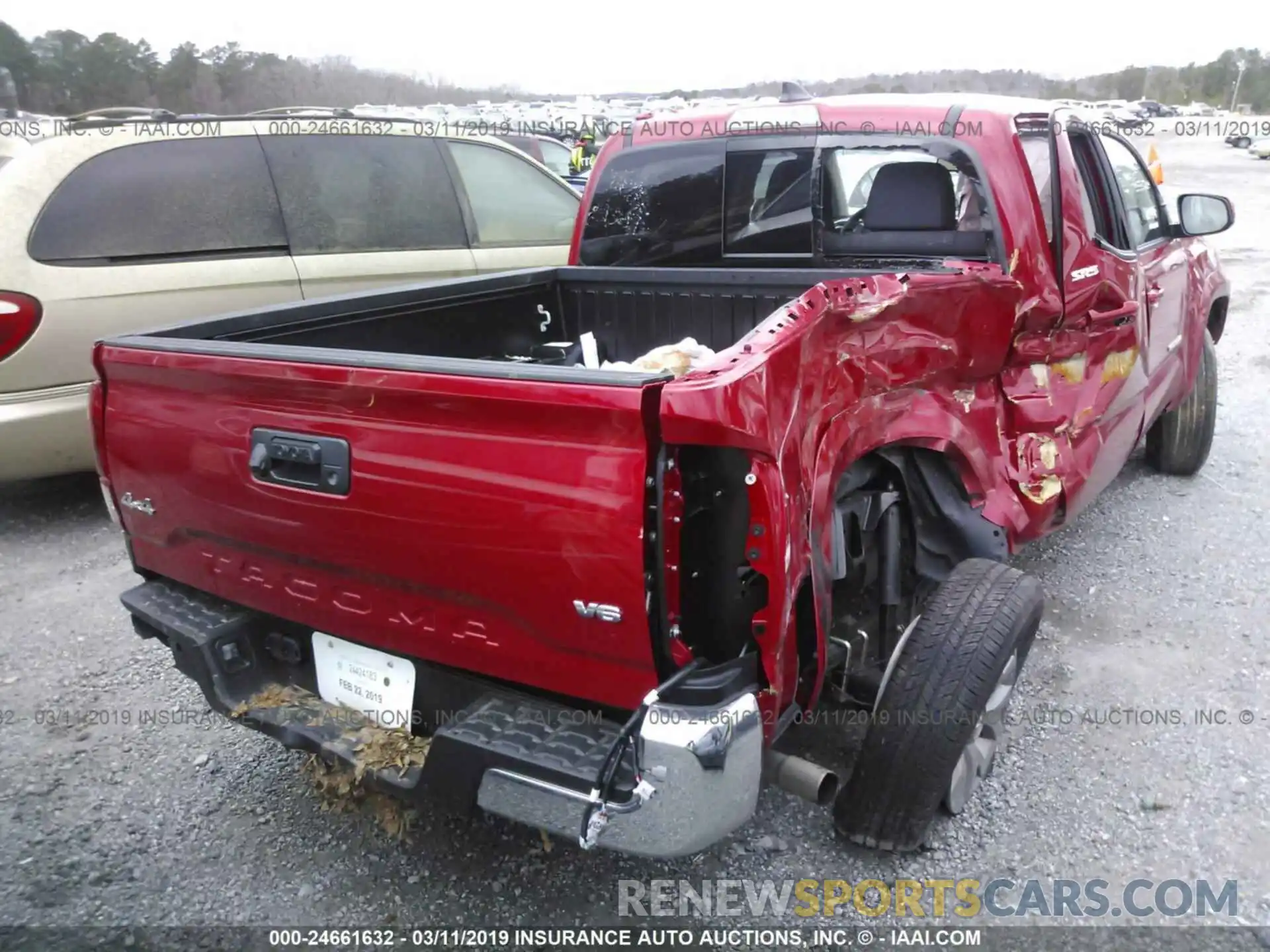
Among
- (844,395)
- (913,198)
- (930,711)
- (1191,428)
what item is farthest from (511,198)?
(930,711)

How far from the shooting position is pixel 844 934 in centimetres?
229

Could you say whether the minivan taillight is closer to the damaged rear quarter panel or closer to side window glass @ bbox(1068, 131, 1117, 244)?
the damaged rear quarter panel

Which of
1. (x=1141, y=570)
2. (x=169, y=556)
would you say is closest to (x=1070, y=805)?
(x=1141, y=570)

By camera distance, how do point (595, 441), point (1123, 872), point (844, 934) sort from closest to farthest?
point (595, 441), point (844, 934), point (1123, 872)

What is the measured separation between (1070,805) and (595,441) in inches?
73.0

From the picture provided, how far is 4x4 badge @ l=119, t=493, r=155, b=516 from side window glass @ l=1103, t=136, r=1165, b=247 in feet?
11.7

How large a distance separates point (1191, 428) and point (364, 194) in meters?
4.61

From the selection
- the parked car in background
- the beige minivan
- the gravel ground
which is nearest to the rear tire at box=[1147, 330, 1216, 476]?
the gravel ground

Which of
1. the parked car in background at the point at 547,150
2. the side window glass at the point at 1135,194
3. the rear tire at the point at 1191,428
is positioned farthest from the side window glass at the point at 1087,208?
the parked car in background at the point at 547,150

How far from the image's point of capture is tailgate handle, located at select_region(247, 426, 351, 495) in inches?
81.5

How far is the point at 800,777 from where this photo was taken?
2.16 metres

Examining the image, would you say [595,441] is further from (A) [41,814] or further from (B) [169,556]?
(A) [41,814]

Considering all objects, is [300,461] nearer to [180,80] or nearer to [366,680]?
[366,680]

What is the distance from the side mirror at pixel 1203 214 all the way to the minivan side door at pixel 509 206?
3155 millimetres
